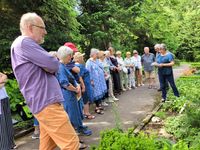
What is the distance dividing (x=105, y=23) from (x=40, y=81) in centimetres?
1173

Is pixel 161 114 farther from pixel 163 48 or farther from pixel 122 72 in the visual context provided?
pixel 122 72

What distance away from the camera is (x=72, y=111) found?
20.9 ft

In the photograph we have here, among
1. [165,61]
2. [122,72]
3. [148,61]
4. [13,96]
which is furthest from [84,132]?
[148,61]

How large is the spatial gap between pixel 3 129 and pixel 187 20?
22304 mm

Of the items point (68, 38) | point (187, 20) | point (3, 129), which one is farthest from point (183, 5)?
point (3, 129)

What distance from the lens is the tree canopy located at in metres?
10.6

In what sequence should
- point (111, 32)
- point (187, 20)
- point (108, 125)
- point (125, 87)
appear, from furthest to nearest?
point (187, 20)
point (111, 32)
point (125, 87)
point (108, 125)

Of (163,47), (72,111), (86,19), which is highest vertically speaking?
(86,19)

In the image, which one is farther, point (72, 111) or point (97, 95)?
point (97, 95)

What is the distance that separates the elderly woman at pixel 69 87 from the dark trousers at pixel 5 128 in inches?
44.1

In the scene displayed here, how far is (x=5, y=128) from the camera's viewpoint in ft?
17.0

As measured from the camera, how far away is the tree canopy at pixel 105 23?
34.7 feet

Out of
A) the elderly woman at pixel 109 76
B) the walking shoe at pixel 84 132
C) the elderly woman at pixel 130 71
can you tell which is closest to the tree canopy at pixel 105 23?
the elderly woman at pixel 109 76

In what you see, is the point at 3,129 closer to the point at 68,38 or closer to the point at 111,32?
the point at 68,38
